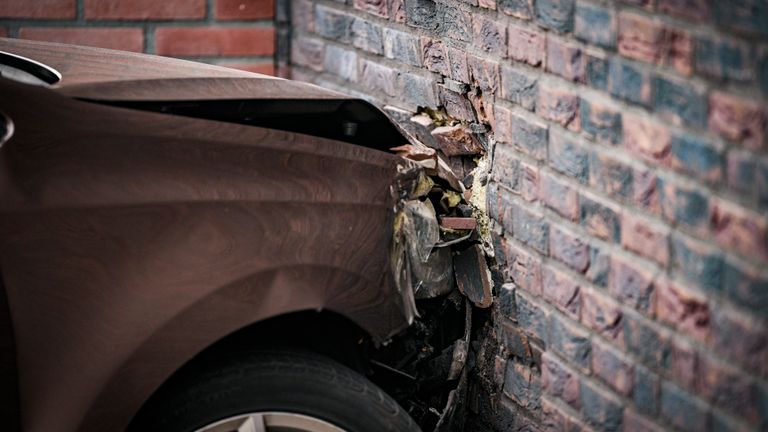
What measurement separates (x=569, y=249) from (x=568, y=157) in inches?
7.7

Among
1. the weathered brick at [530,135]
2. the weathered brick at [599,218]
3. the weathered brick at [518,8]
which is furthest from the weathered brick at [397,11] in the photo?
the weathered brick at [599,218]

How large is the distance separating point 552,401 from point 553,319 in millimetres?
191

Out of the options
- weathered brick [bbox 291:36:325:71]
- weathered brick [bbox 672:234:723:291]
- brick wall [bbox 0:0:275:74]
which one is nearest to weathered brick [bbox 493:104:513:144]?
weathered brick [bbox 672:234:723:291]

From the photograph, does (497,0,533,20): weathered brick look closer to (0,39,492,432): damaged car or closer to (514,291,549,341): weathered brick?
(0,39,492,432): damaged car

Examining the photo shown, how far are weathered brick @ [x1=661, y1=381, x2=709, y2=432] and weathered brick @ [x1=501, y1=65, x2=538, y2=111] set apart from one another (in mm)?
709

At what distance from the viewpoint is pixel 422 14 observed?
107 inches

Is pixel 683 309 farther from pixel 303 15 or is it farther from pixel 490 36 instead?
pixel 303 15

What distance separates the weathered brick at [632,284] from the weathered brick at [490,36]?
2.07 feet

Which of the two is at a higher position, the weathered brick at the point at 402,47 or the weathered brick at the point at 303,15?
the weathered brick at the point at 402,47

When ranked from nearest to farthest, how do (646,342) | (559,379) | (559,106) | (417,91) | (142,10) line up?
(646,342), (559,106), (559,379), (417,91), (142,10)

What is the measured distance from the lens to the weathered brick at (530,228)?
2.21m

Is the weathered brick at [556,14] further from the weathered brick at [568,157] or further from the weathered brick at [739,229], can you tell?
the weathered brick at [739,229]

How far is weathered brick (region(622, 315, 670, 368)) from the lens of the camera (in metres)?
1.83

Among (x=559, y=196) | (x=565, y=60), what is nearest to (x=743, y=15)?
(x=565, y=60)
